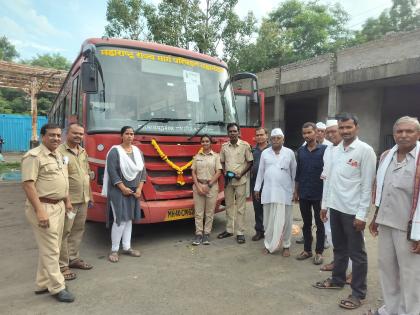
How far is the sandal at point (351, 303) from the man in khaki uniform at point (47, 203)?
252 centimetres

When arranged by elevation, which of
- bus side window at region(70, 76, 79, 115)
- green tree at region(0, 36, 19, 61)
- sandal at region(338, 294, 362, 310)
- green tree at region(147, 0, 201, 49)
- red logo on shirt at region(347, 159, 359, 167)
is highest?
green tree at region(0, 36, 19, 61)

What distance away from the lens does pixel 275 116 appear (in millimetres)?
14789

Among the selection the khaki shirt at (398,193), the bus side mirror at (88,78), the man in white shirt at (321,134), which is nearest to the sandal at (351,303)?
the khaki shirt at (398,193)

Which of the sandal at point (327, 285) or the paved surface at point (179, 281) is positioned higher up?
the sandal at point (327, 285)

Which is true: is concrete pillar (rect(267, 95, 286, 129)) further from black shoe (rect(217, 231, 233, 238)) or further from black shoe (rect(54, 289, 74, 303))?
black shoe (rect(54, 289, 74, 303))

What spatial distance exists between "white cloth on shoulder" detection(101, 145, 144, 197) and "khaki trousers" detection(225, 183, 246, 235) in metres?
1.56

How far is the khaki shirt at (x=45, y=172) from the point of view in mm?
3014

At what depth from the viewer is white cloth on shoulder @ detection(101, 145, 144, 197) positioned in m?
4.13

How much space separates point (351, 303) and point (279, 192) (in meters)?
1.73

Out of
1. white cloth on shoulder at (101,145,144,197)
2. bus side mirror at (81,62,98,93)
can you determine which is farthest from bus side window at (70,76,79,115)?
white cloth on shoulder at (101,145,144,197)

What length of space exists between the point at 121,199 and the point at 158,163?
76 centimetres

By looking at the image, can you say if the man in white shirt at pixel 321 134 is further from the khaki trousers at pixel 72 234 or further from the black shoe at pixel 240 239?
the khaki trousers at pixel 72 234

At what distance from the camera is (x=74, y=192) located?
3.71 metres

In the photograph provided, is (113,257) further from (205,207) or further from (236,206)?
(236,206)
